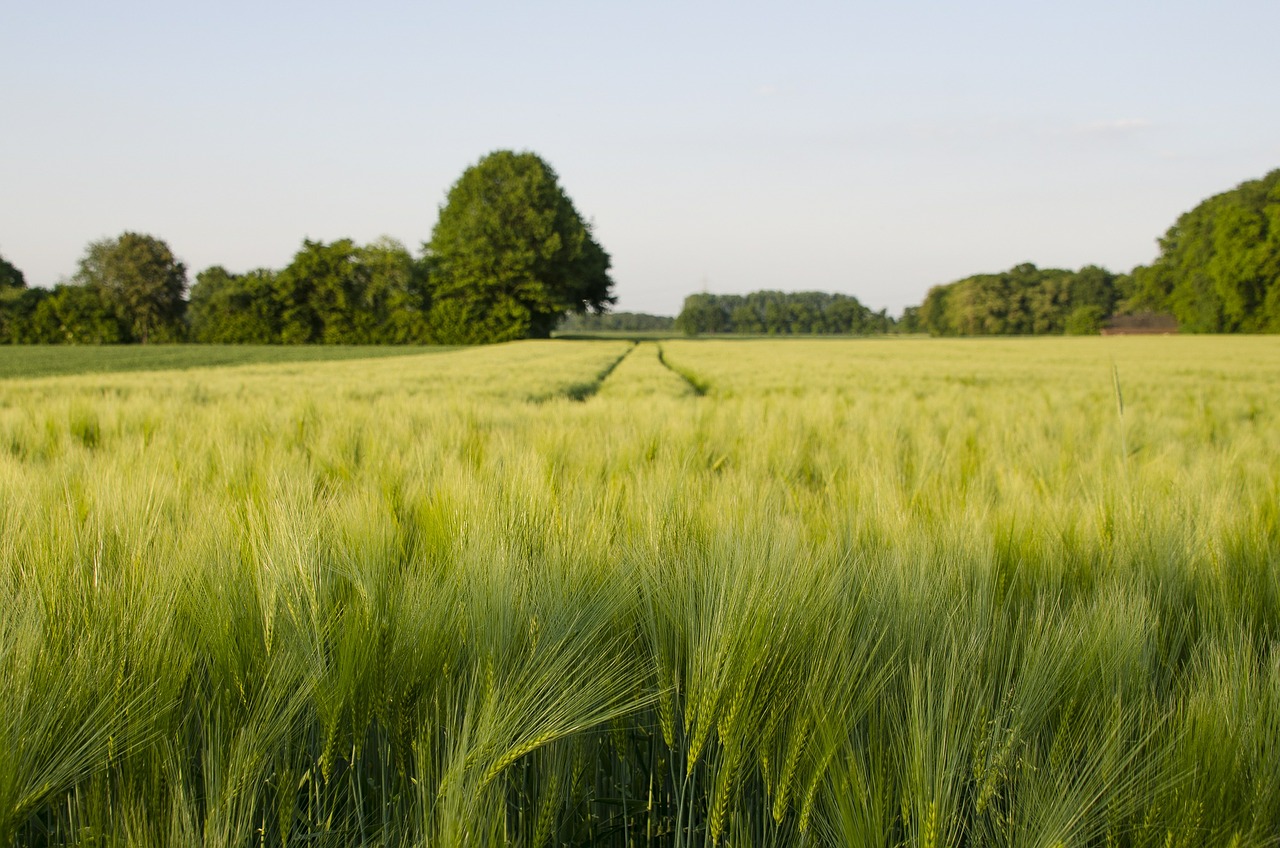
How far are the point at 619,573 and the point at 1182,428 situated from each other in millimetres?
4744

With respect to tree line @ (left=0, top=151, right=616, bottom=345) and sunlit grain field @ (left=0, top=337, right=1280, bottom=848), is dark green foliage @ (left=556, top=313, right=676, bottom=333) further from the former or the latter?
sunlit grain field @ (left=0, top=337, right=1280, bottom=848)

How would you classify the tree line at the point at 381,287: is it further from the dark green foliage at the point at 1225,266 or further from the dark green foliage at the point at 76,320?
the dark green foliage at the point at 1225,266

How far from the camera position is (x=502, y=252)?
4922 cm

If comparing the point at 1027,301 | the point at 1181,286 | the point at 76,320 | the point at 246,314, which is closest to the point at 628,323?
the point at 1027,301

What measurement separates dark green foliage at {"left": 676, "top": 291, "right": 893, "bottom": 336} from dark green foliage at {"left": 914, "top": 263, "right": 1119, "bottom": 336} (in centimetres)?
2966

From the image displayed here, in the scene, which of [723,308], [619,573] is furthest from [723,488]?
[723,308]

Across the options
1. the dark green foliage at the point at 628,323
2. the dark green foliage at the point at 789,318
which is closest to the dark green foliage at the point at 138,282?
the dark green foliage at the point at 789,318

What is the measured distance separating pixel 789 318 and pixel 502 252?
92299mm

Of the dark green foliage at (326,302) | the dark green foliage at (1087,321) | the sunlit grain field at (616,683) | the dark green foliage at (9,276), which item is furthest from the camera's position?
the dark green foliage at (1087,321)

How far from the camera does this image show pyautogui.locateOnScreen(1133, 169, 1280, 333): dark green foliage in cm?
5750

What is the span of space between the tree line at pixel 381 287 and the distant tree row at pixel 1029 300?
6551 cm

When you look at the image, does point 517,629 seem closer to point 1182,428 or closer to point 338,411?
point 338,411

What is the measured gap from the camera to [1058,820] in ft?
1.99

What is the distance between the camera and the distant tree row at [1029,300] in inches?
3652
